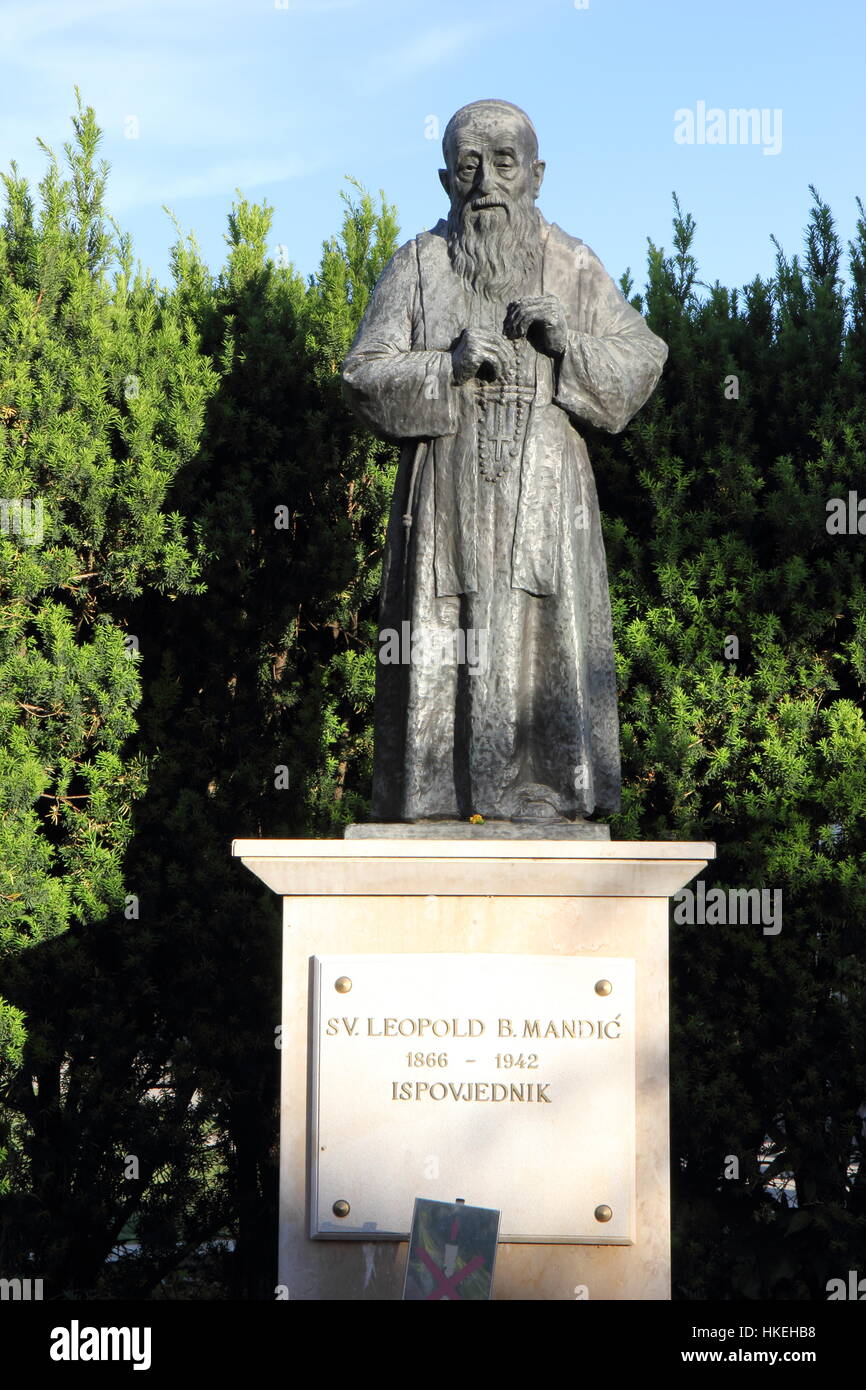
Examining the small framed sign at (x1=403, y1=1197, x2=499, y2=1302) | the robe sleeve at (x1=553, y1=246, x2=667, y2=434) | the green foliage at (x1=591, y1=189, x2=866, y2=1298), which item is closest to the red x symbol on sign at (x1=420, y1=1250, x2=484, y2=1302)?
the small framed sign at (x1=403, y1=1197, x2=499, y2=1302)

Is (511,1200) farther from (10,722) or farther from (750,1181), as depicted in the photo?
(10,722)

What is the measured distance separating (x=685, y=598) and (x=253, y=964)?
243 cm

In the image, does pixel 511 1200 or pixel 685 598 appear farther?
pixel 685 598

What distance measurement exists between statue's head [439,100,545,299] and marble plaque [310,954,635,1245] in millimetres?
2177

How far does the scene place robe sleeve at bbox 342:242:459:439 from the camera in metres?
4.94

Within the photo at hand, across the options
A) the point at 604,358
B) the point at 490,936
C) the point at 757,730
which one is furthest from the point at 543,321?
the point at 757,730

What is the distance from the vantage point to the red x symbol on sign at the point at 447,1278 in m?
4.36

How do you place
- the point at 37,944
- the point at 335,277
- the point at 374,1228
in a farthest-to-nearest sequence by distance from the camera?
the point at 335,277, the point at 37,944, the point at 374,1228

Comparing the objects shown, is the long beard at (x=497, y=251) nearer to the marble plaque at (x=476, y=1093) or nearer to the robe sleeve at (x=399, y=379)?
the robe sleeve at (x=399, y=379)

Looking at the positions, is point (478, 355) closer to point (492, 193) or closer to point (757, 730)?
point (492, 193)

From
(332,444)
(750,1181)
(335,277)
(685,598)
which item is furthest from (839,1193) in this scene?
(335,277)

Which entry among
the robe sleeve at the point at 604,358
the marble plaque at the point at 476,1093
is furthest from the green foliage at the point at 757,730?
the marble plaque at the point at 476,1093

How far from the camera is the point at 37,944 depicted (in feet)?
21.1

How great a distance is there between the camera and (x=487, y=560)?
4.96 metres
